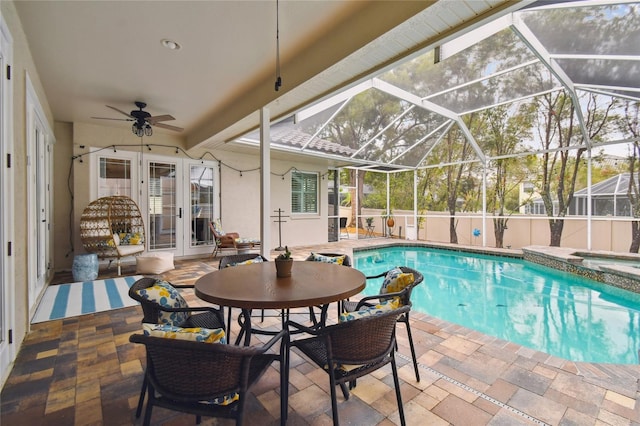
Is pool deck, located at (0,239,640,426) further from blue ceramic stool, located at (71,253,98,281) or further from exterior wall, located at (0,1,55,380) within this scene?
blue ceramic stool, located at (71,253,98,281)

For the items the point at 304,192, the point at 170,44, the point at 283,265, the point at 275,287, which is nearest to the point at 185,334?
the point at 275,287

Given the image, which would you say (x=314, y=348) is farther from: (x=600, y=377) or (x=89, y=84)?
(x=89, y=84)

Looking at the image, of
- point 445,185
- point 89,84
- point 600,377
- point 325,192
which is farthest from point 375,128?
point 600,377

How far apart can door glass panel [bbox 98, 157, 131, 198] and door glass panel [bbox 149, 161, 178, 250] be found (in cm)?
43

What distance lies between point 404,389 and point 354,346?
0.75m

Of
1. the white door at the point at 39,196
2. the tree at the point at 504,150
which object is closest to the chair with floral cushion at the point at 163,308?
the white door at the point at 39,196

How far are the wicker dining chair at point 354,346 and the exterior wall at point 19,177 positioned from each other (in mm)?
2503

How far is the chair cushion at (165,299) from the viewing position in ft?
5.70

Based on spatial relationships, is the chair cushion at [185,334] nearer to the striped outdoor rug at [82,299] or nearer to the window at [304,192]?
the striped outdoor rug at [82,299]

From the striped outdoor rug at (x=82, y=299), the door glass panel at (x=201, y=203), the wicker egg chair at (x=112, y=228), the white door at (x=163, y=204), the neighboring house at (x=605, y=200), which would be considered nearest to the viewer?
the striped outdoor rug at (x=82, y=299)

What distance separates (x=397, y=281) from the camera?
6.52 feet

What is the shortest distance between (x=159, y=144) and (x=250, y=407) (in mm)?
6171

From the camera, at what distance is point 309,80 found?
302 cm

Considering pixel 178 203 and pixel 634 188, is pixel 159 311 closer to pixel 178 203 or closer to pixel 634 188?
pixel 178 203
